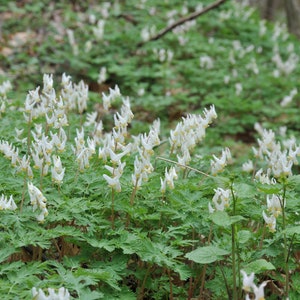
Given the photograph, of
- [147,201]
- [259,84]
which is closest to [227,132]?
[259,84]

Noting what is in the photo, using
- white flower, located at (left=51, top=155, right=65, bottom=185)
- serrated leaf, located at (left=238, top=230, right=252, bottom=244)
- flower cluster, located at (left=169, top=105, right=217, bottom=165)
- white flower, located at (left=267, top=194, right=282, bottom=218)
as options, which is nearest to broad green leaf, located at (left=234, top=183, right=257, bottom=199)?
white flower, located at (left=267, top=194, right=282, bottom=218)

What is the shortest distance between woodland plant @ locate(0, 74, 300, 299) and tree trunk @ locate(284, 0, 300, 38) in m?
10.3

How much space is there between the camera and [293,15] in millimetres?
13422

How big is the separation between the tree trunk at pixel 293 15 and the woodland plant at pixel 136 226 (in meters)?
10.3

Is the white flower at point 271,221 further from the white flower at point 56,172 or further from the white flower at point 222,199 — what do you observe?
the white flower at point 56,172

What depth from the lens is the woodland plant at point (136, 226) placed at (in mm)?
2947

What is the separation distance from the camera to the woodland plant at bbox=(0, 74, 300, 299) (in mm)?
2947

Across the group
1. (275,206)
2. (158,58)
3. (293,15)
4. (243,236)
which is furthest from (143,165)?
(293,15)

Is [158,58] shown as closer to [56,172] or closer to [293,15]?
[293,15]

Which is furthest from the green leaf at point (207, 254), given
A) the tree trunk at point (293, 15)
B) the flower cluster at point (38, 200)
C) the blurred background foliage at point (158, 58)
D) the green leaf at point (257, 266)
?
the tree trunk at point (293, 15)

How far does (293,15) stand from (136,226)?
11515 millimetres

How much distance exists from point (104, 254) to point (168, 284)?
50cm

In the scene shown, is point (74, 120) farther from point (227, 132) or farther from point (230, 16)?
point (230, 16)

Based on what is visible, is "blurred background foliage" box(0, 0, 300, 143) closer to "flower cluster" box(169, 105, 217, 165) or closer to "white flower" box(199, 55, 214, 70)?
"white flower" box(199, 55, 214, 70)
